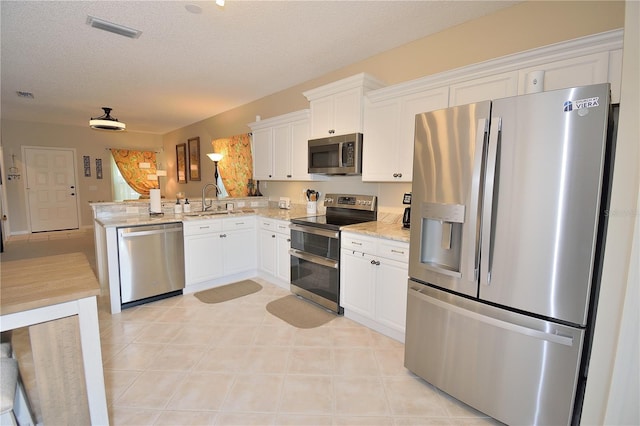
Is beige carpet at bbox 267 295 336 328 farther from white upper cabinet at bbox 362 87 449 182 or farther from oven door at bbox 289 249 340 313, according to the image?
white upper cabinet at bbox 362 87 449 182

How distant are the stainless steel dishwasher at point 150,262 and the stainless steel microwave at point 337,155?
68.9 inches

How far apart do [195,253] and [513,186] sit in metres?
3.24

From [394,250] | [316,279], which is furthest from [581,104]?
[316,279]

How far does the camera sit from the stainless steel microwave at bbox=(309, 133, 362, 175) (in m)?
3.03

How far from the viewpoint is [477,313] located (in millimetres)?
Result: 1672

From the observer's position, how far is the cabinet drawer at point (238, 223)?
12.2ft

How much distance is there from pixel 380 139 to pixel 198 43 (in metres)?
2.05

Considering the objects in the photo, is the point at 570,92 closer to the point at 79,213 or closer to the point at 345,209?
the point at 345,209

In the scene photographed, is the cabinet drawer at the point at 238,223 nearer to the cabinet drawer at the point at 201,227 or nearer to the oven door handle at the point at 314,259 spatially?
the cabinet drawer at the point at 201,227

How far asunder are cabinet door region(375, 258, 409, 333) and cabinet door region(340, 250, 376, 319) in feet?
0.24

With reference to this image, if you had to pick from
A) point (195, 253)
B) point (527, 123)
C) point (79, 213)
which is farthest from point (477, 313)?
point (79, 213)

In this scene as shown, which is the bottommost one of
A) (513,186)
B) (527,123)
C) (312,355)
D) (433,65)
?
(312,355)

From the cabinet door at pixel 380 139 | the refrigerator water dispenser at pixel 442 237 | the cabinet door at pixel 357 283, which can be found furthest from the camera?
the cabinet door at pixel 380 139

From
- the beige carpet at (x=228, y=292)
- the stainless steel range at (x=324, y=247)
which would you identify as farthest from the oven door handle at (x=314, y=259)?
the beige carpet at (x=228, y=292)
